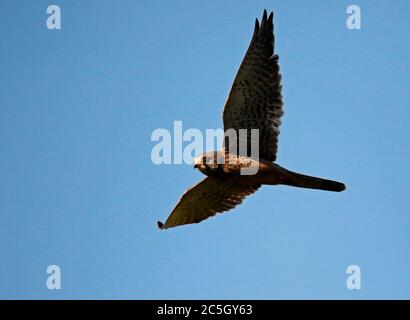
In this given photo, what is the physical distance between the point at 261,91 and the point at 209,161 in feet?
3.94

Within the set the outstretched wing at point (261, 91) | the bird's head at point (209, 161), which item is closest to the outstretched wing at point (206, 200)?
the bird's head at point (209, 161)

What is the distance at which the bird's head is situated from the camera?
969 cm

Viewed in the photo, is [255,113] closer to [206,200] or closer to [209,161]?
[209,161]

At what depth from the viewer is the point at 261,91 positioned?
31.9 ft

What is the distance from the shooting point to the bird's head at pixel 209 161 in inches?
381

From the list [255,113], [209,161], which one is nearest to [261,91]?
[255,113]

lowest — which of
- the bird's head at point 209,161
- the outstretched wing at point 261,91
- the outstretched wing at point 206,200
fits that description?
the outstretched wing at point 206,200

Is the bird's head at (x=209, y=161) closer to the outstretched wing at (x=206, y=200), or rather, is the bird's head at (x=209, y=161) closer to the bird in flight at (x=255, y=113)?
the bird in flight at (x=255, y=113)

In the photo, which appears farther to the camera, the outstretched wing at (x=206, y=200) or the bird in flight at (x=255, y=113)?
the outstretched wing at (x=206, y=200)

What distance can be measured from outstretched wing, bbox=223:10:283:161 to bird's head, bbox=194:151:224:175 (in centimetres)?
45

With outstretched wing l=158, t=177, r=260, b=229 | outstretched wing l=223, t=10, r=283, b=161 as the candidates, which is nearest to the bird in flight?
outstretched wing l=223, t=10, r=283, b=161

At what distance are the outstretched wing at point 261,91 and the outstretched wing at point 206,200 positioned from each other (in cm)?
86
